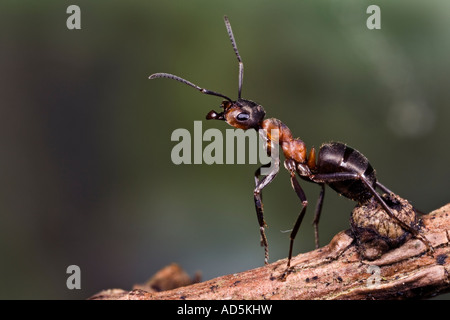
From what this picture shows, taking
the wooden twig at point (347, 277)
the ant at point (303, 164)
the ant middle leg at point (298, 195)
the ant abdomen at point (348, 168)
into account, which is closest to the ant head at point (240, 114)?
the ant at point (303, 164)

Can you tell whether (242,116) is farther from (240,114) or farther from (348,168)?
(348,168)

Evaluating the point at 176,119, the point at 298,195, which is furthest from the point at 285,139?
the point at 176,119

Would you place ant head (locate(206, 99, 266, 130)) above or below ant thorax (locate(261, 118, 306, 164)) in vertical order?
above

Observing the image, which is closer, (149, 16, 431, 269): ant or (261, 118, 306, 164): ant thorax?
(149, 16, 431, 269): ant

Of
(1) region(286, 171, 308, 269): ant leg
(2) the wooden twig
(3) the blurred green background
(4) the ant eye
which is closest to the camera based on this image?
(2) the wooden twig

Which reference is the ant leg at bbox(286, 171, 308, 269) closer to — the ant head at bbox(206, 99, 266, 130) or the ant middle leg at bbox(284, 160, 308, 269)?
the ant middle leg at bbox(284, 160, 308, 269)

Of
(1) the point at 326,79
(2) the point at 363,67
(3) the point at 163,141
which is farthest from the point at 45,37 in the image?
(2) the point at 363,67

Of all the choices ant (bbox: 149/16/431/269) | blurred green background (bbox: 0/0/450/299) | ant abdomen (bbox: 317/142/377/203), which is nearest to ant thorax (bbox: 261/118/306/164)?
ant (bbox: 149/16/431/269)
